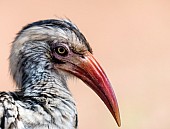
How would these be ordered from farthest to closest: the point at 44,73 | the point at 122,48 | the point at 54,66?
1. the point at 122,48
2. the point at 54,66
3. the point at 44,73

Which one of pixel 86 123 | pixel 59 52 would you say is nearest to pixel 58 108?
pixel 59 52

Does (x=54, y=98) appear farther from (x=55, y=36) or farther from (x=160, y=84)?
(x=160, y=84)

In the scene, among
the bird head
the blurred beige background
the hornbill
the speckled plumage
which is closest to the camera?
the speckled plumage

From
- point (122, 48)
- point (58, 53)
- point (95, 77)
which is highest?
point (58, 53)

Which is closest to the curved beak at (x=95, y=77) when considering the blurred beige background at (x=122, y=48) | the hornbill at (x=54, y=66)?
the hornbill at (x=54, y=66)

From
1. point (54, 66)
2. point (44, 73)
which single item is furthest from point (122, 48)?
point (44, 73)

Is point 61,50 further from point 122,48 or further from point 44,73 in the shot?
point 122,48

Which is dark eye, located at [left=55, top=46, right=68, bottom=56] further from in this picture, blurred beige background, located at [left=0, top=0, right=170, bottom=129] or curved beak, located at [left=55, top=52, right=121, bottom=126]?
blurred beige background, located at [left=0, top=0, right=170, bottom=129]

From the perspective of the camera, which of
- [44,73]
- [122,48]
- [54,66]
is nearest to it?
[44,73]

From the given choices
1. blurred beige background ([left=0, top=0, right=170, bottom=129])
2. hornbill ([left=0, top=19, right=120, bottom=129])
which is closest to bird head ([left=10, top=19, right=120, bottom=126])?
hornbill ([left=0, top=19, right=120, bottom=129])
